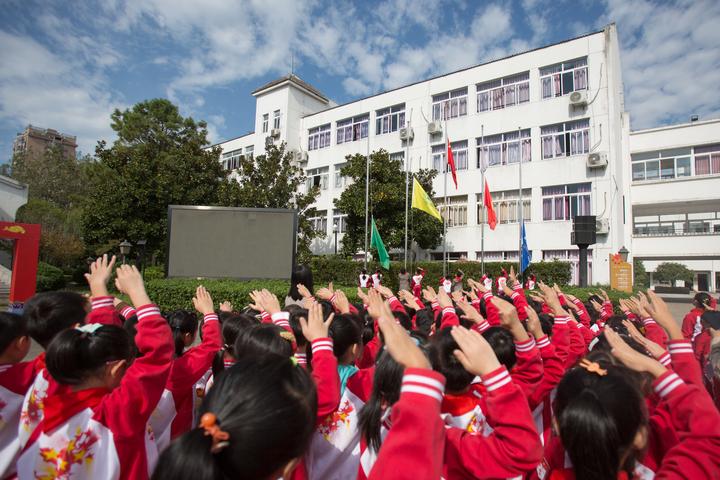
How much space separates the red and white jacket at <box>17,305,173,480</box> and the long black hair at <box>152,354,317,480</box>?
0.62 metres

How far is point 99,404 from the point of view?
171cm

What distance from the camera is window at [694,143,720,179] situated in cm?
2314

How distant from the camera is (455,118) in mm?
22156

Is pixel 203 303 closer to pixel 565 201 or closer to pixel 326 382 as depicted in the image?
pixel 326 382

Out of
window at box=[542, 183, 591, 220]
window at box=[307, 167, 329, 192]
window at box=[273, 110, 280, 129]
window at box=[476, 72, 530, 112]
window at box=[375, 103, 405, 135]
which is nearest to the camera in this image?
window at box=[542, 183, 591, 220]

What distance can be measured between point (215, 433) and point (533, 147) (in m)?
21.2

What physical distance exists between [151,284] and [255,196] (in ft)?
29.4

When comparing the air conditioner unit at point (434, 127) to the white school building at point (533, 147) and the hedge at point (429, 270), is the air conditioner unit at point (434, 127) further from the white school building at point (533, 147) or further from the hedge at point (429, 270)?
the hedge at point (429, 270)

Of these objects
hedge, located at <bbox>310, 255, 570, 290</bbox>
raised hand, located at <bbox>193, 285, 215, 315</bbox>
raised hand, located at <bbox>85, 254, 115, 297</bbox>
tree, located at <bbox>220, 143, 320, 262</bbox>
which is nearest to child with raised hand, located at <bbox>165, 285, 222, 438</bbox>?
raised hand, located at <bbox>193, 285, 215, 315</bbox>

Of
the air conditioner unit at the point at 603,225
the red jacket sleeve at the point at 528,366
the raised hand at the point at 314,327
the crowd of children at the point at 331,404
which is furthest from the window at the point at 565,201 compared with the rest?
the raised hand at the point at 314,327

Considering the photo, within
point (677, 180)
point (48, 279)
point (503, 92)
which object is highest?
point (503, 92)

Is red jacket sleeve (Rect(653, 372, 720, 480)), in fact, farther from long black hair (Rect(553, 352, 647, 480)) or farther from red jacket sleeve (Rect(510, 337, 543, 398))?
red jacket sleeve (Rect(510, 337, 543, 398))

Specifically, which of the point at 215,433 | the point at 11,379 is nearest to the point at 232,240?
the point at 11,379

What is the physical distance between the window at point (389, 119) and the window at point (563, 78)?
7.66m
